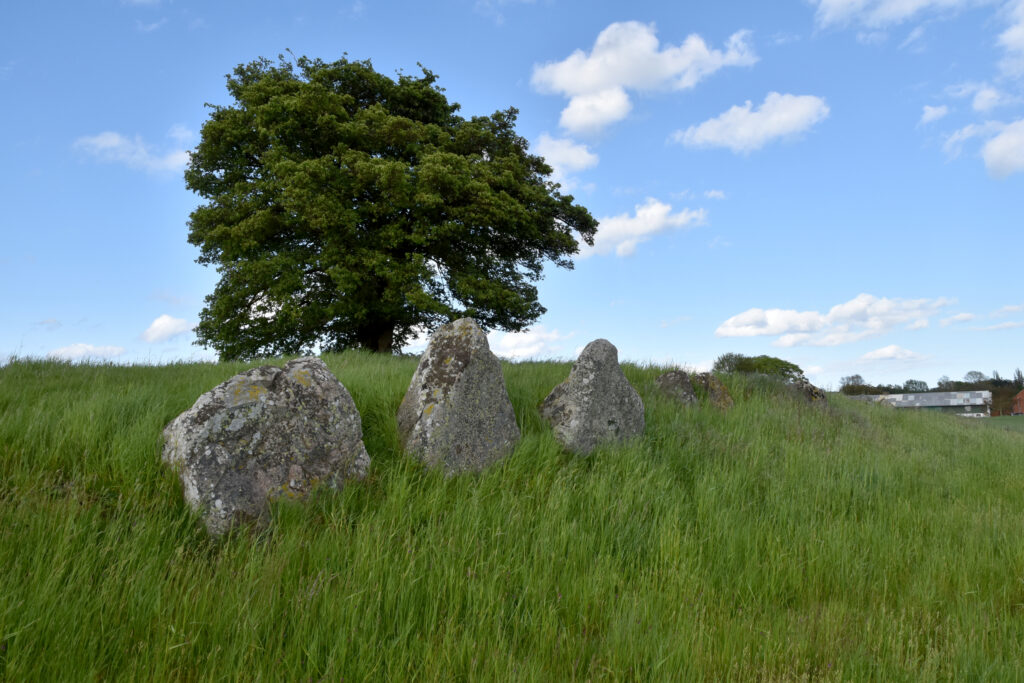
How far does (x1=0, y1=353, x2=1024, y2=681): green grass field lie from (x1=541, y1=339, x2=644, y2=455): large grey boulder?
1.08 feet

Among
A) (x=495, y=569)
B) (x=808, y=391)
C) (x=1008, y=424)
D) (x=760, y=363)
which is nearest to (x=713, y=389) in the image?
(x=808, y=391)

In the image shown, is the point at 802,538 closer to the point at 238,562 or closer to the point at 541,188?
the point at 238,562

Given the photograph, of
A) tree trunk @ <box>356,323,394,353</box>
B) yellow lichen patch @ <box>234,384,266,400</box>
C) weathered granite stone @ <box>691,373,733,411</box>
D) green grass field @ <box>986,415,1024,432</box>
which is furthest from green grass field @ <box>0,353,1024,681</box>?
green grass field @ <box>986,415,1024,432</box>

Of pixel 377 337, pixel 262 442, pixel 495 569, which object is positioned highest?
pixel 377 337

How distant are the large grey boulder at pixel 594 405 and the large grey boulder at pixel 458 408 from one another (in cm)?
112

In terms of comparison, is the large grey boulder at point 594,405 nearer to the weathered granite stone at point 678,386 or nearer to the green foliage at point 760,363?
the weathered granite stone at point 678,386

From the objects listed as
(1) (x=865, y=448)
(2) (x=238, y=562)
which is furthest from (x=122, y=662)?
(1) (x=865, y=448)

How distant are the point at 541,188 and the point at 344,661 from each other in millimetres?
20447

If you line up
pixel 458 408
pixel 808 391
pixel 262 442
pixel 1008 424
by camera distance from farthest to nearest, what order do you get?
1. pixel 1008 424
2. pixel 808 391
3. pixel 458 408
4. pixel 262 442

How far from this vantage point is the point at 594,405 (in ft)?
28.1

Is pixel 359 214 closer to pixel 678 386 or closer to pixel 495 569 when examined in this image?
pixel 678 386

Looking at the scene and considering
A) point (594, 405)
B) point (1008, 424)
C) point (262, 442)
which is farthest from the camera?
point (1008, 424)

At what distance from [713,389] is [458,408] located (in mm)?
8612

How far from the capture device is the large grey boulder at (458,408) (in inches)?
275
